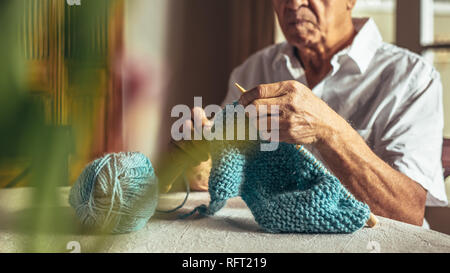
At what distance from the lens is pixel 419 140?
83 cm

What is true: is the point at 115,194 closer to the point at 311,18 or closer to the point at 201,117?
the point at 201,117

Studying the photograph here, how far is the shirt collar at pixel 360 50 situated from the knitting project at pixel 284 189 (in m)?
0.48

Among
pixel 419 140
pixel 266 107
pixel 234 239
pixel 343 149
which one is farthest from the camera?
pixel 419 140

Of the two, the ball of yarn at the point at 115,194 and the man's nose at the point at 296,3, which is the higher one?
the man's nose at the point at 296,3

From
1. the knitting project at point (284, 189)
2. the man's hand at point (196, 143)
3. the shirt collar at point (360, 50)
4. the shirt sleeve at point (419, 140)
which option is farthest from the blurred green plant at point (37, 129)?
the shirt collar at point (360, 50)

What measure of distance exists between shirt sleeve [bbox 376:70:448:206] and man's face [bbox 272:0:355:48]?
0.26m

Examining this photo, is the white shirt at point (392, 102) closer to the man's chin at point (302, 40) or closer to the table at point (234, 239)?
the man's chin at point (302, 40)

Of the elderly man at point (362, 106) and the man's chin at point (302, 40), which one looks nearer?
the elderly man at point (362, 106)

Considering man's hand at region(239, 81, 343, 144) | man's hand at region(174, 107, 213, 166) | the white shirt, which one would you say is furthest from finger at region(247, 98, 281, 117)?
the white shirt

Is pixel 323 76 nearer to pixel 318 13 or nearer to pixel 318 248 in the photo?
pixel 318 13

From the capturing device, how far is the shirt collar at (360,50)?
95cm

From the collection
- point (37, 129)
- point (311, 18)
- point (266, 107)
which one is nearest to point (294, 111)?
point (266, 107)

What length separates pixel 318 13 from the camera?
0.93 m

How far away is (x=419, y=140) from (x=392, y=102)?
0.36 ft
